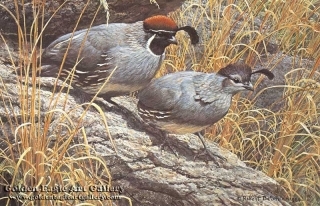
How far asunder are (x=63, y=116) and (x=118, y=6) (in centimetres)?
54

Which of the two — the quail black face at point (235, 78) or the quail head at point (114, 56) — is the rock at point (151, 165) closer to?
the quail head at point (114, 56)

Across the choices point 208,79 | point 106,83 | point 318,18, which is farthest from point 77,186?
point 318,18

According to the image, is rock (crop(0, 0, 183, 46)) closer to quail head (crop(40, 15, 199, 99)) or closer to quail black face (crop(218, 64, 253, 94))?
quail head (crop(40, 15, 199, 99))

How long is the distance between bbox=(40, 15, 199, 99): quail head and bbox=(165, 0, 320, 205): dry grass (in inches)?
11.4

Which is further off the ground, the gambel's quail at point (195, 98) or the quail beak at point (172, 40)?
the quail beak at point (172, 40)

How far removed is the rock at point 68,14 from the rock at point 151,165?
0.55ft

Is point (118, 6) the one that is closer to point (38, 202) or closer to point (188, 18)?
point (188, 18)

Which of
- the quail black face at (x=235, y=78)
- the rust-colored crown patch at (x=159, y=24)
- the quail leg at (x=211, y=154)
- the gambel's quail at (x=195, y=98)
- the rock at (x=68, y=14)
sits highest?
the rust-colored crown patch at (x=159, y=24)

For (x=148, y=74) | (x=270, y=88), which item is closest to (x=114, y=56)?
(x=148, y=74)

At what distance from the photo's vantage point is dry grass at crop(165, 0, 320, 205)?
101 inches

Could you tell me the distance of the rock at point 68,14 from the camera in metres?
2.32

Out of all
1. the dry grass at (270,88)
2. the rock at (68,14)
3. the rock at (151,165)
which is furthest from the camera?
the dry grass at (270,88)

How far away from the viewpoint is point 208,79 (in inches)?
87.0

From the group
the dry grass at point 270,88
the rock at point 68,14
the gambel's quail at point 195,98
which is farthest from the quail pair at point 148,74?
the dry grass at point 270,88
